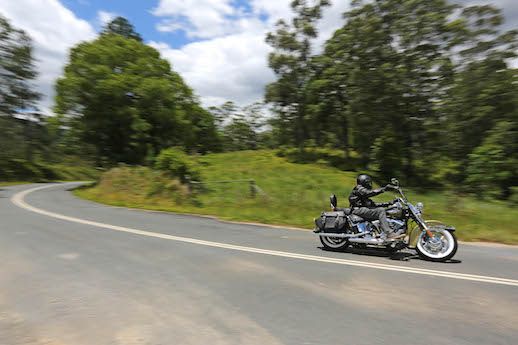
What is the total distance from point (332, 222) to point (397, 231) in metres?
1.24

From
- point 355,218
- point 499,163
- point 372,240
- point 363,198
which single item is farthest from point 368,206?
point 499,163

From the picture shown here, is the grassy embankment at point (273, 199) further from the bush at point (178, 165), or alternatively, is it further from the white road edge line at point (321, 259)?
the white road edge line at point (321, 259)

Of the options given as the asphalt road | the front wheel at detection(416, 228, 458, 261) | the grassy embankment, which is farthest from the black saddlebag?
the grassy embankment

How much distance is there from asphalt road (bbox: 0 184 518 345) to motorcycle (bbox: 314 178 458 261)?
9.3 inches

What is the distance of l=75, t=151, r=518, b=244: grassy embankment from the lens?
9.33m

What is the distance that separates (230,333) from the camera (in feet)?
10.5

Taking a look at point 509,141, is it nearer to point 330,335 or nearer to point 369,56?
point 369,56

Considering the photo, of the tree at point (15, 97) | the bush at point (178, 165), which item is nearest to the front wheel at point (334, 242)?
the bush at point (178, 165)

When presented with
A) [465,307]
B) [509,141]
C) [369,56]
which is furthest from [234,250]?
[369,56]

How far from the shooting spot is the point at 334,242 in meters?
6.73

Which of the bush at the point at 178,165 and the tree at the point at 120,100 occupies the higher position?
the tree at the point at 120,100

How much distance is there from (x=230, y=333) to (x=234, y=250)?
3394 mm

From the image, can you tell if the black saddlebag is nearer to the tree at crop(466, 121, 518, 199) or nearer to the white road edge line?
the white road edge line

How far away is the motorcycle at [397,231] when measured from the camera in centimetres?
578
